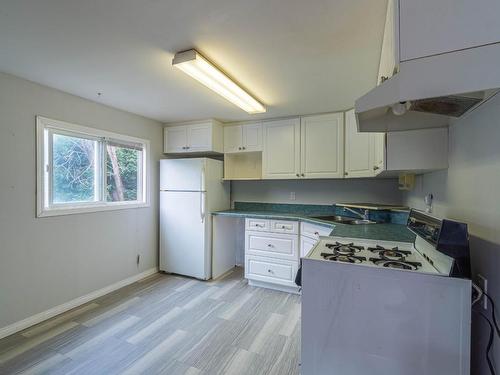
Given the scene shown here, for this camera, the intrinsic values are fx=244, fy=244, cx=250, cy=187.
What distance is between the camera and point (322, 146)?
3105mm

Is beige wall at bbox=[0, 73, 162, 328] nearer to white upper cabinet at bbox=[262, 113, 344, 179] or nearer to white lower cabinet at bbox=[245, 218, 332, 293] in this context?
white lower cabinet at bbox=[245, 218, 332, 293]

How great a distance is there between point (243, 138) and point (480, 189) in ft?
9.25

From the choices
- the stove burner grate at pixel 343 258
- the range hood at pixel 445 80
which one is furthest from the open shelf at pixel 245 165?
the range hood at pixel 445 80

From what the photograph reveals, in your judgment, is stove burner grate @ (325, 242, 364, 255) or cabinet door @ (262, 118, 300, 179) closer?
stove burner grate @ (325, 242, 364, 255)

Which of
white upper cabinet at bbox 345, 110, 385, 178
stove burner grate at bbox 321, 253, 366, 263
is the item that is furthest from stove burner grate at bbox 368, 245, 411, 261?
white upper cabinet at bbox 345, 110, 385, 178

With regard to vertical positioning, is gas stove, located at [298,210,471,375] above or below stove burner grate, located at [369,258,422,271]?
below

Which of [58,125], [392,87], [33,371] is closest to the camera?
[392,87]

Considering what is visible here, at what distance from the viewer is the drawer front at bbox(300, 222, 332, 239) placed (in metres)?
2.63

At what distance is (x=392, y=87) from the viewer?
88cm

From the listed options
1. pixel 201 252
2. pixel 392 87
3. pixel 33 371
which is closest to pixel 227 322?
pixel 201 252

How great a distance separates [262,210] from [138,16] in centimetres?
283

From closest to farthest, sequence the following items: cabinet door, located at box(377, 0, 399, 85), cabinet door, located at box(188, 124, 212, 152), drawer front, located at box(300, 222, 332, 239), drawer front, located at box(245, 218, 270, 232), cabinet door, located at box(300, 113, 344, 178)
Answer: cabinet door, located at box(377, 0, 399, 85) < drawer front, located at box(300, 222, 332, 239) < cabinet door, located at box(300, 113, 344, 178) < drawer front, located at box(245, 218, 270, 232) < cabinet door, located at box(188, 124, 212, 152)

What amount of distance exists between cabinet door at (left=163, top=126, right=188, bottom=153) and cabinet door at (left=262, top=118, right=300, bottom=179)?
1192 mm

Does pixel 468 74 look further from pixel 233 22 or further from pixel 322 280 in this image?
pixel 233 22
